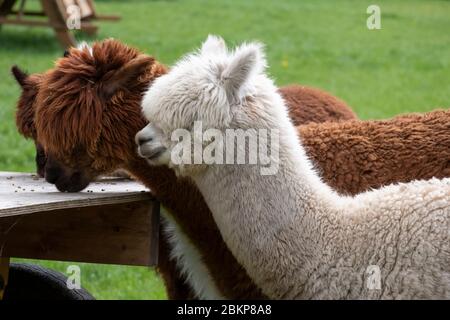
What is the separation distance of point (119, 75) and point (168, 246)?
901 mm

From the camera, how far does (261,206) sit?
3.37 m

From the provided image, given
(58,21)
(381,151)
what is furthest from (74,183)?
(58,21)

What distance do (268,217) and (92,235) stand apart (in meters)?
0.97

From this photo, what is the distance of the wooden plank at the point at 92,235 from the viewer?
3.88 m

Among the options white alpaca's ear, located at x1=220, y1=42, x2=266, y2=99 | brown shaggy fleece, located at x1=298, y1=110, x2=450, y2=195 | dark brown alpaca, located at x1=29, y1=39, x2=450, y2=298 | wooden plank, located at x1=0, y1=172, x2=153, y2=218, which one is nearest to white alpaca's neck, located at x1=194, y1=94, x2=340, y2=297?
white alpaca's ear, located at x1=220, y1=42, x2=266, y2=99

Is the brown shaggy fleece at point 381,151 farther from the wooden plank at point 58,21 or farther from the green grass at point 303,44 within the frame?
the wooden plank at point 58,21

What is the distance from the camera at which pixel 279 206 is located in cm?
338

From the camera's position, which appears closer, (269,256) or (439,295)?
(439,295)

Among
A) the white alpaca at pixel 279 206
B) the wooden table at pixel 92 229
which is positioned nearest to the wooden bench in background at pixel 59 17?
the wooden table at pixel 92 229

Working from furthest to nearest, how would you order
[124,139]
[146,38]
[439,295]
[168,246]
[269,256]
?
1. [146,38]
2. [168,246]
3. [124,139]
4. [269,256]
5. [439,295]

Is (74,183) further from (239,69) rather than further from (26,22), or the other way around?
(26,22)

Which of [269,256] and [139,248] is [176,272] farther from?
[269,256]

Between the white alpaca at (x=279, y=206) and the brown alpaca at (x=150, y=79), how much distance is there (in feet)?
1.48
